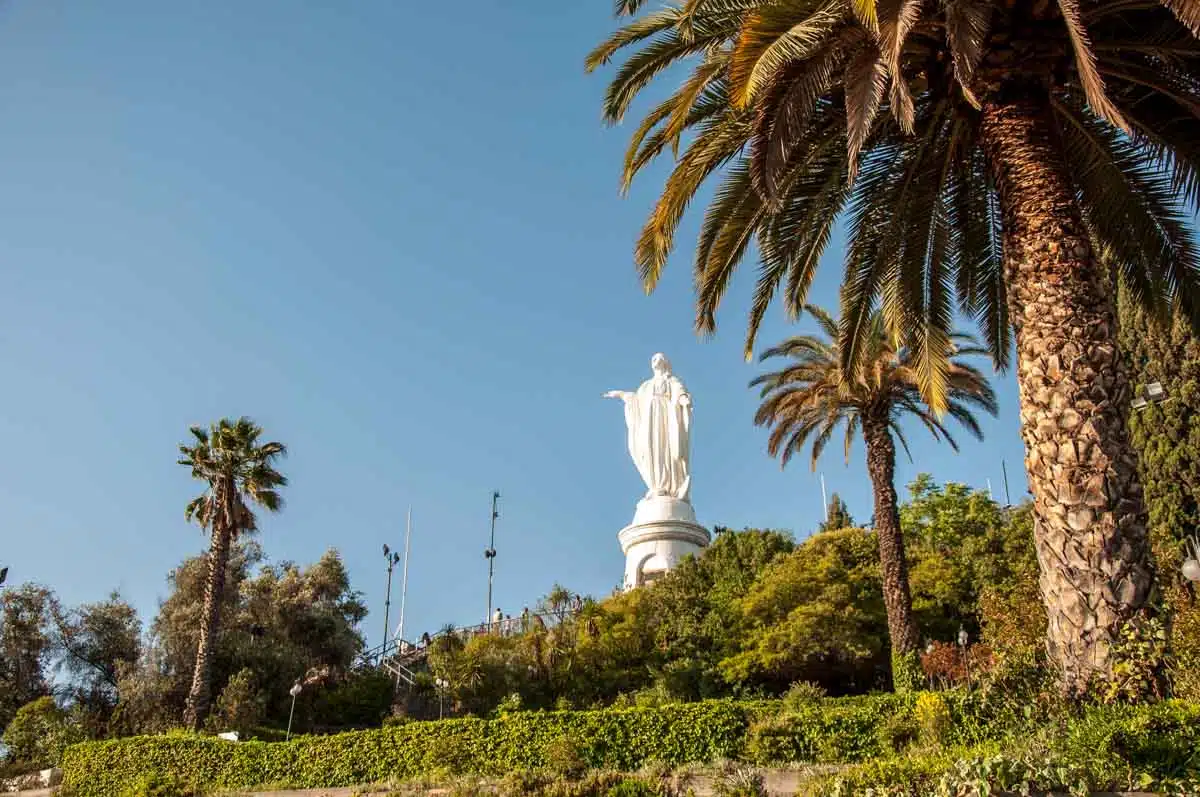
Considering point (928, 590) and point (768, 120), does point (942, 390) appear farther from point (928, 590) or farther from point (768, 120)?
point (928, 590)

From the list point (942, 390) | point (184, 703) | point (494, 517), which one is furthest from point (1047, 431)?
point (494, 517)

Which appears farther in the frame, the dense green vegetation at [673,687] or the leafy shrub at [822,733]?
the leafy shrub at [822,733]

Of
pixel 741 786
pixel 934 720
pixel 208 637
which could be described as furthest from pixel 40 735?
pixel 934 720

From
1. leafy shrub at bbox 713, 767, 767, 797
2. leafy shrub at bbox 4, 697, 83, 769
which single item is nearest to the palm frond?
leafy shrub at bbox 713, 767, 767, 797

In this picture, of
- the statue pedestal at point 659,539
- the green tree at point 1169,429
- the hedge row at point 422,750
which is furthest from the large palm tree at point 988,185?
the statue pedestal at point 659,539

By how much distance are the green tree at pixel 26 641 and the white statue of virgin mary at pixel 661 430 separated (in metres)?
21.8

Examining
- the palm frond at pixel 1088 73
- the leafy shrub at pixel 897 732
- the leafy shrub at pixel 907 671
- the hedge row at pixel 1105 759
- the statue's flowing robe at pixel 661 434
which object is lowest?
the hedge row at pixel 1105 759

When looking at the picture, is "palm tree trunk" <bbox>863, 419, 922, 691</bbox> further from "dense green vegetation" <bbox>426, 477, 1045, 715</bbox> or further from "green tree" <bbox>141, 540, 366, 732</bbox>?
"green tree" <bbox>141, 540, 366, 732</bbox>

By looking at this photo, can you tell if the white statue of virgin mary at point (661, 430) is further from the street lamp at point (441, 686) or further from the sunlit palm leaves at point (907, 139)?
the sunlit palm leaves at point (907, 139)

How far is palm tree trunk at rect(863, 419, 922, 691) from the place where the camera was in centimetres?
2300

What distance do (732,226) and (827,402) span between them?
569 inches

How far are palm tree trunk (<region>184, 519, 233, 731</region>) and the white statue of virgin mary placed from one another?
54.9 feet

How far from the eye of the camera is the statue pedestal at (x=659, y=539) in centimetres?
3803

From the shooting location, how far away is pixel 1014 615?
25.2 metres
